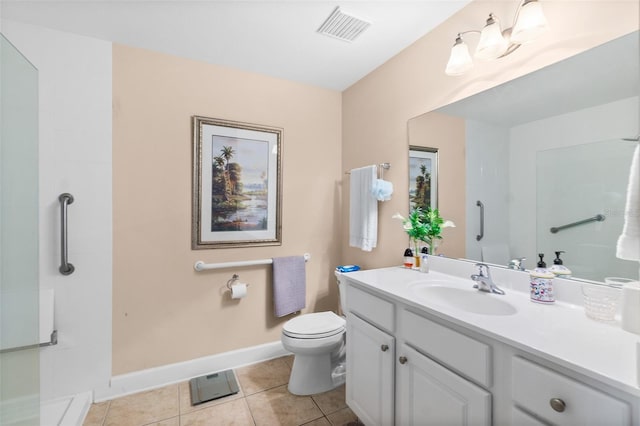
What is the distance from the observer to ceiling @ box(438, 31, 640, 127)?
1.05 m

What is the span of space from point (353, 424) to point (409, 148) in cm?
172

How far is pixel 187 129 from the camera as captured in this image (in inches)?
83.0

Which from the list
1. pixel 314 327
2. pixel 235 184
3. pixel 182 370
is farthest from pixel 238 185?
pixel 182 370

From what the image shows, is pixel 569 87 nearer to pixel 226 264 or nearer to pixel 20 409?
pixel 226 264

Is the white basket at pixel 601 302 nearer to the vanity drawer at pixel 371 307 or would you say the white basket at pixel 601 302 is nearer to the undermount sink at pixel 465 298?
the undermount sink at pixel 465 298

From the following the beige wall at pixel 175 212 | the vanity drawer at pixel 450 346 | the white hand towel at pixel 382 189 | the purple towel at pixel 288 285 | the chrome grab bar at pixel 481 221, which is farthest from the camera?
the purple towel at pixel 288 285

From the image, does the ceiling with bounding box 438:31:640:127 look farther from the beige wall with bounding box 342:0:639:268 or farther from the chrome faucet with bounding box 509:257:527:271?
the chrome faucet with bounding box 509:257:527:271

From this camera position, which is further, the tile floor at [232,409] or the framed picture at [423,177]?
the framed picture at [423,177]

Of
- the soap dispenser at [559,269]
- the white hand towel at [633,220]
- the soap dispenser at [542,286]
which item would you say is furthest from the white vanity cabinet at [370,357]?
the white hand towel at [633,220]

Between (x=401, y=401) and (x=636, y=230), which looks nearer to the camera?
(x=636, y=230)

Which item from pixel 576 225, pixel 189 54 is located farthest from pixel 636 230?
pixel 189 54

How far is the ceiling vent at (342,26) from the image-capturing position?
1.66 metres

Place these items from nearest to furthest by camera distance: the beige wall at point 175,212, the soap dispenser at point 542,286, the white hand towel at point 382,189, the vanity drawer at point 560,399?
the vanity drawer at point 560,399 → the soap dispenser at point 542,286 → the beige wall at point 175,212 → the white hand towel at point 382,189

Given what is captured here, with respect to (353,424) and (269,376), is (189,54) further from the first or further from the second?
(353,424)
